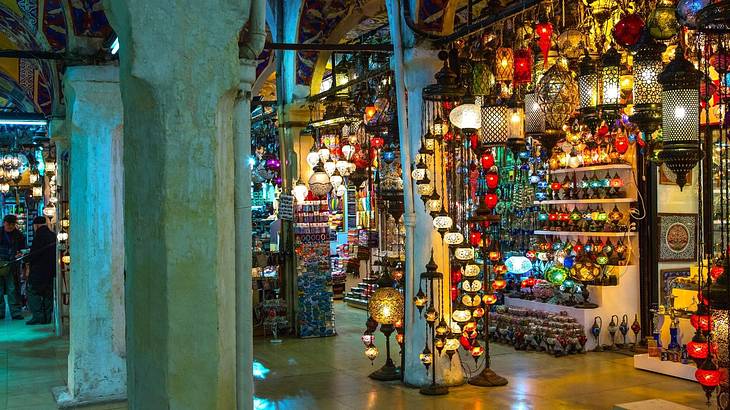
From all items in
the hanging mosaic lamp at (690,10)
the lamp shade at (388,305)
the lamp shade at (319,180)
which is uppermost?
the hanging mosaic lamp at (690,10)

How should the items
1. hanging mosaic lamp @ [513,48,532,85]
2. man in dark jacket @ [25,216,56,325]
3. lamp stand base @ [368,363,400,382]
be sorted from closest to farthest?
hanging mosaic lamp @ [513,48,532,85] < lamp stand base @ [368,363,400,382] < man in dark jacket @ [25,216,56,325]

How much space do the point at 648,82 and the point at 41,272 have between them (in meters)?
11.4

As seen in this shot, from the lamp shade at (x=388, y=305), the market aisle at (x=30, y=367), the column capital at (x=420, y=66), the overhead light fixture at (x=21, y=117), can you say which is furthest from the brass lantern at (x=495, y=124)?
the overhead light fixture at (x=21, y=117)

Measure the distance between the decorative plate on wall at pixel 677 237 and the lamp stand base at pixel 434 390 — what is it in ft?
14.3

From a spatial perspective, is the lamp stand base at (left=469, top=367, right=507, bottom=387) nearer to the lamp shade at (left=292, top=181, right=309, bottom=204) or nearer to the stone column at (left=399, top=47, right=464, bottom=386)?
the stone column at (left=399, top=47, right=464, bottom=386)

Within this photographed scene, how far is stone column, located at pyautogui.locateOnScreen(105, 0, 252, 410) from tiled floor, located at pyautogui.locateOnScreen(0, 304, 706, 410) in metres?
4.82

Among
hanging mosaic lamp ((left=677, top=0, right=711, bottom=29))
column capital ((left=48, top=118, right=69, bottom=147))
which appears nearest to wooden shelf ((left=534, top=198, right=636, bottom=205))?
hanging mosaic lamp ((left=677, top=0, right=711, bottom=29))

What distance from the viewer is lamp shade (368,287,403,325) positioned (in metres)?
8.51

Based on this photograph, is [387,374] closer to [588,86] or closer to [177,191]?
[588,86]

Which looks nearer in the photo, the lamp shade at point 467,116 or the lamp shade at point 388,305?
the lamp shade at point 467,116

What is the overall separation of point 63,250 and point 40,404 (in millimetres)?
5320

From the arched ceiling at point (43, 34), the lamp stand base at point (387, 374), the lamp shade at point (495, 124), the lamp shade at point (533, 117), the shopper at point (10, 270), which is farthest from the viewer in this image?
the shopper at point (10, 270)

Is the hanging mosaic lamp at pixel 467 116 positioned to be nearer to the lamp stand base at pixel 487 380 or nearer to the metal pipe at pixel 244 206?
the lamp stand base at pixel 487 380

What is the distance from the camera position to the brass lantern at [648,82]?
521cm
